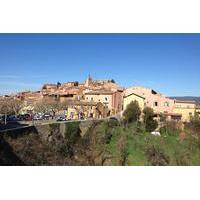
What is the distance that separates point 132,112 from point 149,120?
611 mm

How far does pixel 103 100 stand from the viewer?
13.7 m

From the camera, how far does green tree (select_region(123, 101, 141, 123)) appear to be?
1296 centimetres

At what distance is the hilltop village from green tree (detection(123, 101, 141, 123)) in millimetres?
174

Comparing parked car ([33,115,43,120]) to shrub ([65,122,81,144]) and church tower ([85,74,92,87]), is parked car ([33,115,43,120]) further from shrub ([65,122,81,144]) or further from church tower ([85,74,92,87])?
church tower ([85,74,92,87])

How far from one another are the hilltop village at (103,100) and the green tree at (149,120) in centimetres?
25

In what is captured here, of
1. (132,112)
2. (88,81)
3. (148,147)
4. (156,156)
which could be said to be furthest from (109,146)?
(88,81)

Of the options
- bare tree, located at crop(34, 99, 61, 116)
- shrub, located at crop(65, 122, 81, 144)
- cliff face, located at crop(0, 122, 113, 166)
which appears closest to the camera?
cliff face, located at crop(0, 122, 113, 166)

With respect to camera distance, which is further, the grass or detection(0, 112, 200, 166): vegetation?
the grass

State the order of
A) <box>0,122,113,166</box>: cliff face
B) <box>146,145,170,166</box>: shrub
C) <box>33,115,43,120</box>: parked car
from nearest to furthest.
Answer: <box>0,122,113,166</box>: cliff face < <box>146,145,170,166</box>: shrub < <box>33,115,43,120</box>: parked car

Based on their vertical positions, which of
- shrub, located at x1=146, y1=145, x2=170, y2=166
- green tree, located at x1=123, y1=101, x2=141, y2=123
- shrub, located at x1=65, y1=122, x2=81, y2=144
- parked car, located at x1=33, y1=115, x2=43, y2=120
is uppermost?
green tree, located at x1=123, y1=101, x2=141, y2=123

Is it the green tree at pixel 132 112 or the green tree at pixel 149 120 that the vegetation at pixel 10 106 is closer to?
the green tree at pixel 132 112

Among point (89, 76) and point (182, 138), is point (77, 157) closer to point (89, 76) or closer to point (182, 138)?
point (89, 76)

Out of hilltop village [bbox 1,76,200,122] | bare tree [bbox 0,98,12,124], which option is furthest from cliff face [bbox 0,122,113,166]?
Answer: bare tree [bbox 0,98,12,124]
